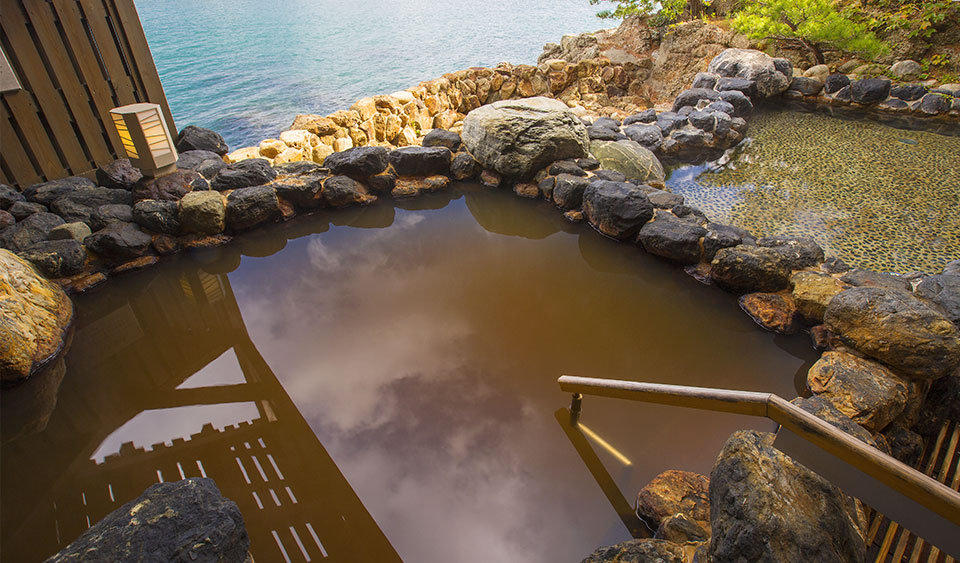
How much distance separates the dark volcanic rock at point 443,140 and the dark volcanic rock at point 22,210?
3.69 meters

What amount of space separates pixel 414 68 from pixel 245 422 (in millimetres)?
16023

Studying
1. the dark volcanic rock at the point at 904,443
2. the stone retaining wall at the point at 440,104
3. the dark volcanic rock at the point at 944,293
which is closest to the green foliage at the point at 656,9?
the stone retaining wall at the point at 440,104

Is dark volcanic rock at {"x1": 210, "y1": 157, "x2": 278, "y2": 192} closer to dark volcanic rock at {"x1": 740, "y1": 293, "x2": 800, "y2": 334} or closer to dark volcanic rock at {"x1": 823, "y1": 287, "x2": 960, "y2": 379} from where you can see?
dark volcanic rock at {"x1": 740, "y1": 293, "x2": 800, "y2": 334}

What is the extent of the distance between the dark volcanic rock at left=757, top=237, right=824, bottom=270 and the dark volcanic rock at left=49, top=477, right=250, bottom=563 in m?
3.68

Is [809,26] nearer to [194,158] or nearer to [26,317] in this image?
[194,158]

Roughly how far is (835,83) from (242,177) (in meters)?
9.10

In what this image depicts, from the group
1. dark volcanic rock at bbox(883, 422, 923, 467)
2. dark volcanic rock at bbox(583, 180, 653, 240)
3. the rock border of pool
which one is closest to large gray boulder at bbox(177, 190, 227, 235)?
the rock border of pool

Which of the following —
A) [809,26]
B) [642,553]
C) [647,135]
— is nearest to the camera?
[642,553]

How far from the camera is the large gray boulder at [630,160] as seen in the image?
486 centimetres

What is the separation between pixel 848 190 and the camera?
4.62 metres

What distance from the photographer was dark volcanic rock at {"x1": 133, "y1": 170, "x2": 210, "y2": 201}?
3928 mm

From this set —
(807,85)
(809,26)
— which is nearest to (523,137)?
(807,85)

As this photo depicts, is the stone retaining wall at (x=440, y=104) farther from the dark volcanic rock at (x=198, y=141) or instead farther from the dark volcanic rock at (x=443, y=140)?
the dark volcanic rock at (x=443, y=140)

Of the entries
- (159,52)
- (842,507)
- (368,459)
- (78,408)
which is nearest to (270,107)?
(159,52)
